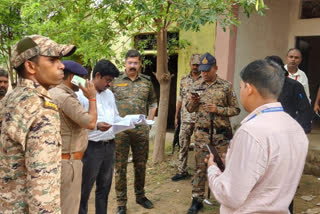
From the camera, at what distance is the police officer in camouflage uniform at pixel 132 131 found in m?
3.94

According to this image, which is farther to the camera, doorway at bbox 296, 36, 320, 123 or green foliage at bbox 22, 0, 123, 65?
doorway at bbox 296, 36, 320, 123

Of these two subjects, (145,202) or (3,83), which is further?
(145,202)

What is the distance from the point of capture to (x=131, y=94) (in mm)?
4000

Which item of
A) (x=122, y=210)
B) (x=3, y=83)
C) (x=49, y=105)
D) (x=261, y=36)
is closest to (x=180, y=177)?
(x=122, y=210)

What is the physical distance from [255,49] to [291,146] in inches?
218

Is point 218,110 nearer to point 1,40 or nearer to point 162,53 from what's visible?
point 162,53

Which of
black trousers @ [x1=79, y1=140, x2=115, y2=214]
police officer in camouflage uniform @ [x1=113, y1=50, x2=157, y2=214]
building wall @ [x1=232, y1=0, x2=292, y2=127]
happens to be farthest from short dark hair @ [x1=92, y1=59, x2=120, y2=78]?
building wall @ [x1=232, y1=0, x2=292, y2=127]

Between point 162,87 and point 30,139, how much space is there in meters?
4.39

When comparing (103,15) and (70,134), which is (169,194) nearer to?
(70,134)

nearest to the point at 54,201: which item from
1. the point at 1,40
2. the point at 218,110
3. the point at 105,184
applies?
the point at 105,184

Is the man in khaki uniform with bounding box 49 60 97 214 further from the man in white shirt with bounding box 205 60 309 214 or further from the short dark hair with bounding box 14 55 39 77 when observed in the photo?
the man in white shirt with bounding box 205 60 309 214

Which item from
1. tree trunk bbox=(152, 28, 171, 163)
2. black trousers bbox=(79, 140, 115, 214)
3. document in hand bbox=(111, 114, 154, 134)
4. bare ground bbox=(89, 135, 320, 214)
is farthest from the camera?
tree trunk bbox=(152, 28, 171, 163)

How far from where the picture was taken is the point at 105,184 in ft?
10.7

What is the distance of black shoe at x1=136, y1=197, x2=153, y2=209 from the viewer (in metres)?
4.13
